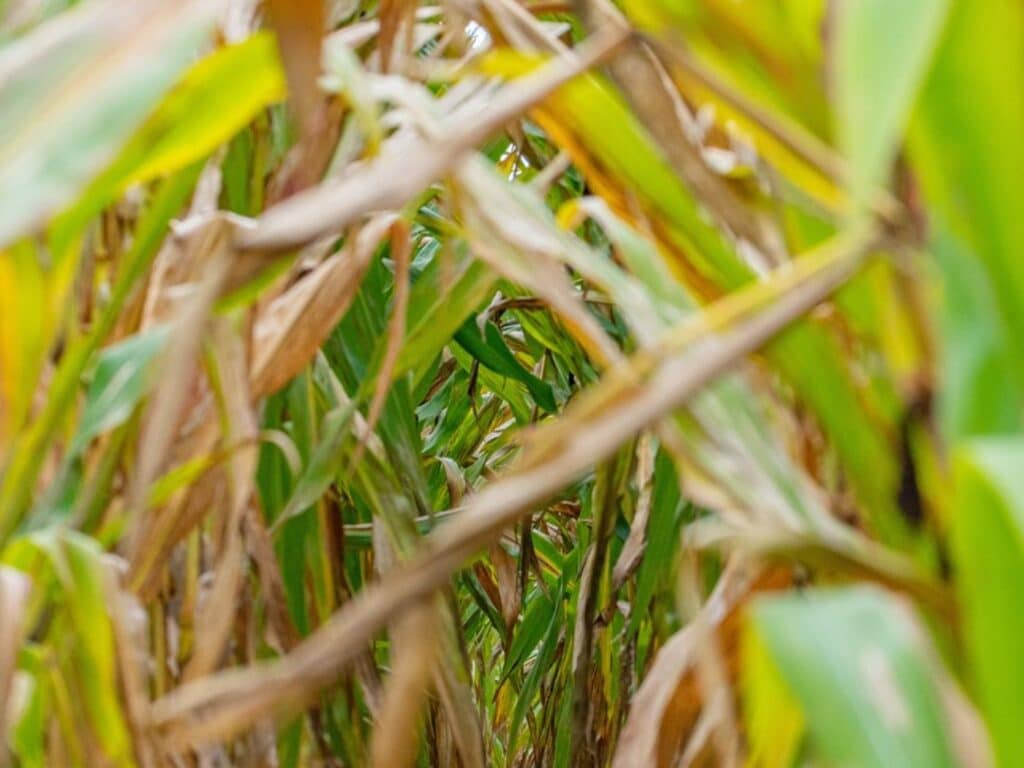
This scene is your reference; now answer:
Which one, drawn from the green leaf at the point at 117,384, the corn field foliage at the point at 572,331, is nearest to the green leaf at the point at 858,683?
the corn field foliage at the point at 572,331

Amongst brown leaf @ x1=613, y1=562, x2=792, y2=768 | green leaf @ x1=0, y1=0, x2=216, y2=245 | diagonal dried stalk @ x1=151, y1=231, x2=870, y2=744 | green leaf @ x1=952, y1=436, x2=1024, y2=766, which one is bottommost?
brown leaf @ x1=613, y1=562, x2=792, y2=768

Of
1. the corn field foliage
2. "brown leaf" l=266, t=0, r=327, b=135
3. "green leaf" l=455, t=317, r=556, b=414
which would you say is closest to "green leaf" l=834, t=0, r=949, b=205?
the corn field foliage

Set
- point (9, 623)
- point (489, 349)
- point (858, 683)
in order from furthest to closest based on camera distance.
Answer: point (489, 349)
point (9, 623)
point (858, 683)

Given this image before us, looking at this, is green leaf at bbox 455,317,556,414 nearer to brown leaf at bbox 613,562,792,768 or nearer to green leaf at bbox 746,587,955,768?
brown leaf at bbox 613,562,792,768

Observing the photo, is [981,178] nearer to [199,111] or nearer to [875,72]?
[875,72]

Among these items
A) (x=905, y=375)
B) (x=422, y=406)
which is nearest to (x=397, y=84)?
(x=905, y=375)

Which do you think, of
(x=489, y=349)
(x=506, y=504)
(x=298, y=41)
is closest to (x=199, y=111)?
(x=298, y=41)

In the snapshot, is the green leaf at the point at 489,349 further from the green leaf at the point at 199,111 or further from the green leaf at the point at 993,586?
the green leaf at the point at 993,586

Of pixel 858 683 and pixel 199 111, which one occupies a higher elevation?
pixel 199 111
